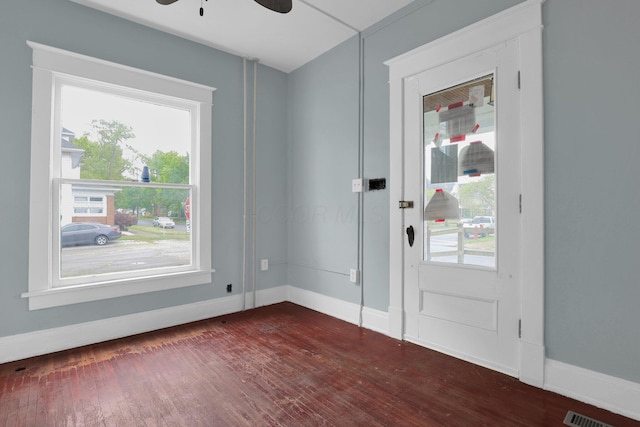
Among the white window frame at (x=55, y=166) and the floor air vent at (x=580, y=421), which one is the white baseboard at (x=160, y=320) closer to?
the white window frame at (x=55, y=166)

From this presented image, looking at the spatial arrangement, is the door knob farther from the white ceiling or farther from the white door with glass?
the white ceiling

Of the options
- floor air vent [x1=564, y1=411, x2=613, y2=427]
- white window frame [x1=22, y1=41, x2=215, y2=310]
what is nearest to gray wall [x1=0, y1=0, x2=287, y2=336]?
white window frame [x1=22, y1=41, x2=215, y2=310]

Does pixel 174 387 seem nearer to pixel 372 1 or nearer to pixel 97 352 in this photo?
pixel 97 352

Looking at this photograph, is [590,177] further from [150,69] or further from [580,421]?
[150,69]

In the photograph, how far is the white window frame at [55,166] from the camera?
8.57ft

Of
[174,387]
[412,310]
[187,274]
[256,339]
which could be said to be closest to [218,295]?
[187,274]

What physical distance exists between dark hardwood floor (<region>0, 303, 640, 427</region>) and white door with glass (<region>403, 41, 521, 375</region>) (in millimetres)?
254

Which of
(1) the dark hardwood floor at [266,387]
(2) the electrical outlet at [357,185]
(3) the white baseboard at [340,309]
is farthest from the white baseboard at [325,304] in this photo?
(2) the electrical outlet at [357,185]

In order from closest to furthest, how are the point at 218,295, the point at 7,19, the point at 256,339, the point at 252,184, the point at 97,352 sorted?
the point at 7,19 < the point at 97,352 < the point at 256,339 < the point at 218,295 < the point at 252,184

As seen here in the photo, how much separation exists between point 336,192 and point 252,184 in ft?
3.40

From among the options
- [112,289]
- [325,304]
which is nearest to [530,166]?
[325,304]

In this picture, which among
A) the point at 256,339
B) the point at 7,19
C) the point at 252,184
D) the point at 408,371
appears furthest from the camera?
the point at 252,184

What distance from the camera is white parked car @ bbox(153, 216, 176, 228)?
331 centimetres

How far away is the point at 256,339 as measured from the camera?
295cm
